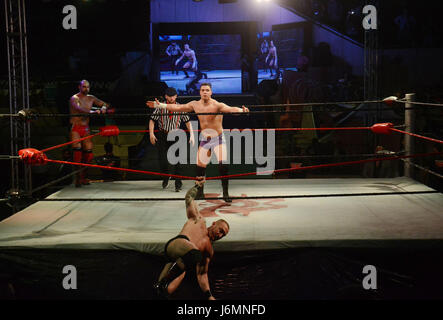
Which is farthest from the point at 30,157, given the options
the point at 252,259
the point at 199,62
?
the point at 199,62

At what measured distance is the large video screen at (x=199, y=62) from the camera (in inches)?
468

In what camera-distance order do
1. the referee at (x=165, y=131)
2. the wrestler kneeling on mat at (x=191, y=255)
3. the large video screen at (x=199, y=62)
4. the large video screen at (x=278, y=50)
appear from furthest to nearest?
1. the large video screen at (x=199, y=62)
2. the large video screen at (x=278, y=50)
3. the referee at (x=165, y=131)
4. the wrestler kneeling on mat at (x=191, y=255)

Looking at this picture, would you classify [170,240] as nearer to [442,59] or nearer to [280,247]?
[280,247]

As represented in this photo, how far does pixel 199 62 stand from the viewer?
12.1 m

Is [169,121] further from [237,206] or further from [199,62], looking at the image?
[199,62]

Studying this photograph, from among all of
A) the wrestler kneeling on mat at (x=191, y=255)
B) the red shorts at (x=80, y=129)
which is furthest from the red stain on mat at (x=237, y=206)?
the red shorts at (x=80, y=129)

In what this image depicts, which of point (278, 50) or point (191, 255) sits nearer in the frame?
point (191, 255)

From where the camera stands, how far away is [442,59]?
9.43m

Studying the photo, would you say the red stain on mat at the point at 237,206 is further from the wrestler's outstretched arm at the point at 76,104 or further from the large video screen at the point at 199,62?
the large video screen at the point at 199,62

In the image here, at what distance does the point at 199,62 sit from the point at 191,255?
9.82 meters

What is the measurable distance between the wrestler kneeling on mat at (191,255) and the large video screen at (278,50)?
9.14 m

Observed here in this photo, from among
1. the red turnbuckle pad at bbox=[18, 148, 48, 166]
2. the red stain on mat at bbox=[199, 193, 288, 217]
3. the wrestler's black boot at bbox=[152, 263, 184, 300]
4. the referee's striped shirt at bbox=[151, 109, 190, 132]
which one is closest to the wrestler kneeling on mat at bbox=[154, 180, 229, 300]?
the wrestler's black boot at bbox=[152, 263, 184, 300]

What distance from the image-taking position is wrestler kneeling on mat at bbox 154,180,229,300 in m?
2.78

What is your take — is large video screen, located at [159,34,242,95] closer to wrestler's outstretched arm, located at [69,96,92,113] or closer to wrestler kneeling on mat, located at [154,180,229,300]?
wrestler's outstretched arm, located at [69,96,92,113]
